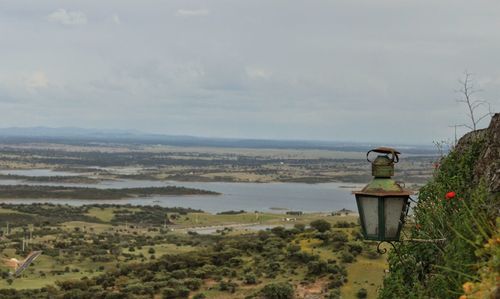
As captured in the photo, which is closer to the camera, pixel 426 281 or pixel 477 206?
pixel 477 206

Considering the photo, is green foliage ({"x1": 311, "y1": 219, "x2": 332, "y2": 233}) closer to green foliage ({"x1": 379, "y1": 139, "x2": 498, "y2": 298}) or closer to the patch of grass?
the patch of grass

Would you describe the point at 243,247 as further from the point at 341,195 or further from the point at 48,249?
the point at 341,195

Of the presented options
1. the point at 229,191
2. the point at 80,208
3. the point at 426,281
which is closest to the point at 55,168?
the point at 229,191

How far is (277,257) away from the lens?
1065 inches

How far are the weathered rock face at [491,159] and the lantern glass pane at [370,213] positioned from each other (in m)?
0.99

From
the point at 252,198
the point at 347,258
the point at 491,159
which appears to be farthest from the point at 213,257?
the point at 252,198

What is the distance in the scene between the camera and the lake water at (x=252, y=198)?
79144 mm

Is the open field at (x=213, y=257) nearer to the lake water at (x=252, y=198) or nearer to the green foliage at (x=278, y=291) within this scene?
the green foliage at (x=278, y=291)

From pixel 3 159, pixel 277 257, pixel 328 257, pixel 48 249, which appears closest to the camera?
pixel 328 257

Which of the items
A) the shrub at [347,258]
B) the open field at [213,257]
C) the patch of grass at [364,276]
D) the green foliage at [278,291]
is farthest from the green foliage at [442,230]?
the shrub at [347,258]

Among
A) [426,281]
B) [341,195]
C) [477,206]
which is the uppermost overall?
[477,206]

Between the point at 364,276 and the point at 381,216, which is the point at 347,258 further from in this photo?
the point at 381,216

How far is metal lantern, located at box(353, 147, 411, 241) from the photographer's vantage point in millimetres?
4543

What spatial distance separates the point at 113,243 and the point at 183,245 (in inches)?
200
